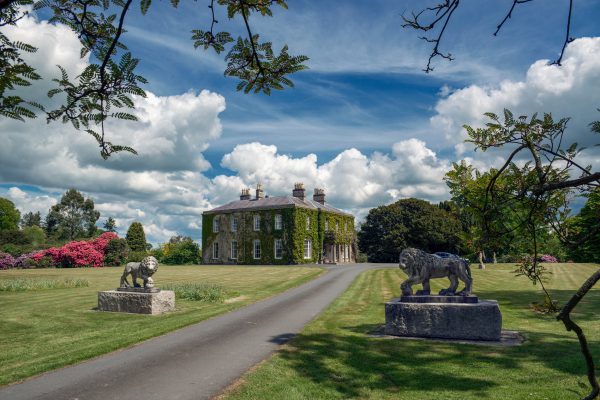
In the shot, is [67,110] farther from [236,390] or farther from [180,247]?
[180,247]

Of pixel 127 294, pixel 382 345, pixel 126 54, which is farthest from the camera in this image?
pixel 127 294

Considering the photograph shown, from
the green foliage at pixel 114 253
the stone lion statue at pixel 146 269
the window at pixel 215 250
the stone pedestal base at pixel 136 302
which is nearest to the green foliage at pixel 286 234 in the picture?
the window at pixel 215 250

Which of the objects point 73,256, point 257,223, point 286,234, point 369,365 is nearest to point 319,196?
point 286,234

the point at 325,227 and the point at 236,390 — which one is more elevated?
the point at 325,227

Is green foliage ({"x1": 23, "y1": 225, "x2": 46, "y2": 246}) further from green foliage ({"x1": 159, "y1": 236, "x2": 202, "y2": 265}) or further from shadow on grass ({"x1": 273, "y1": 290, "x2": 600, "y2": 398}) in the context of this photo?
shadow on grass ({"x1": 273, "y1": 290, "x2": 600, "y2": 398})

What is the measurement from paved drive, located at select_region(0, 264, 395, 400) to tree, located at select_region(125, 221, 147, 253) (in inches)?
1792

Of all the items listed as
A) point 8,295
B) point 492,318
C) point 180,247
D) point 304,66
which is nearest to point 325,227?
point 180,247

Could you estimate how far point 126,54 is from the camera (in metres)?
2.87

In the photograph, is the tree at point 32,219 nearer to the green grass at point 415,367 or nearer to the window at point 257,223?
the window at point 257,223

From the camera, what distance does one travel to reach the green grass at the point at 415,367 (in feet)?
21.0

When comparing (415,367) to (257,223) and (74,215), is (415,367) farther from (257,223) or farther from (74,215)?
(74,215)

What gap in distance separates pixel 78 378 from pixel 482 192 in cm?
761

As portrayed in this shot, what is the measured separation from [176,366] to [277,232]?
38894mm

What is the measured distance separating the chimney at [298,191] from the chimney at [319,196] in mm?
4384
